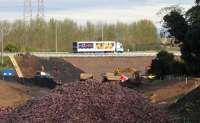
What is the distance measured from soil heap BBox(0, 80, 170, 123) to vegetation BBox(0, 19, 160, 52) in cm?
15003

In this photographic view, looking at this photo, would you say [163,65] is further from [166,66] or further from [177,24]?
[177,24]

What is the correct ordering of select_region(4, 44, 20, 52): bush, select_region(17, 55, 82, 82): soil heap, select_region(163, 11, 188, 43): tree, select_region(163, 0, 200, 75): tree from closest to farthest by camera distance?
→ 1. select_region(163, 0, 200, 75): tree
2. select_region(163, 11, 188, 43): tree
3. select_region(17, 55, 82, 82): soil heap
4. select_region(4, 44, 20, 52): bush

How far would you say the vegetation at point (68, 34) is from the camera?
562 ft

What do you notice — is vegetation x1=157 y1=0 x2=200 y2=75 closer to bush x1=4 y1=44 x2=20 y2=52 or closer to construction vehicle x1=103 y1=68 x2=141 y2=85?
construction vehicle x1=103 y1=68 x2=141 y2=85

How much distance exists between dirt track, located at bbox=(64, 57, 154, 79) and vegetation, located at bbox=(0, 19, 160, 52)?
126 ft

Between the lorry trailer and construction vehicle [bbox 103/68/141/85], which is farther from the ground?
the lorry trailer

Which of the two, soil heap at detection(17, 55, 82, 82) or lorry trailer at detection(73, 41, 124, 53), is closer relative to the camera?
soil heap at detection(17, 55, 82, 82)

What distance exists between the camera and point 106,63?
4902 inches

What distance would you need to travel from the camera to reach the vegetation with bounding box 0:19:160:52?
171 meters

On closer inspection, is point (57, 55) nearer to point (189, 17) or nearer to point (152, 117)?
point (189, 17)

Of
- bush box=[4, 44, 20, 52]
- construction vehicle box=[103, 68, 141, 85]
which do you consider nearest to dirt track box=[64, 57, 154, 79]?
construction vehicle box=[103, 68, 141, 85]

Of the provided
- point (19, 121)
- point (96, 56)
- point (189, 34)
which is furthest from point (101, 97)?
point (96, 56)

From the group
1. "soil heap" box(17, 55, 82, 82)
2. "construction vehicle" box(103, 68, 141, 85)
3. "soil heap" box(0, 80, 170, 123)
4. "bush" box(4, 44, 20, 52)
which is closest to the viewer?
"soil heap" box(0, 80, 170, 123)

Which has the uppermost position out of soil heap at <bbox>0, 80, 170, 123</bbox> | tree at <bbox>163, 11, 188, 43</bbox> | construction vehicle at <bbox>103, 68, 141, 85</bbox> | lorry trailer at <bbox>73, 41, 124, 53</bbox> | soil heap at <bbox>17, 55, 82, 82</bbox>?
tree at <bbox>163, 11, 188, 43</bbox>
